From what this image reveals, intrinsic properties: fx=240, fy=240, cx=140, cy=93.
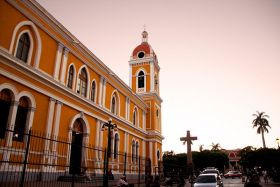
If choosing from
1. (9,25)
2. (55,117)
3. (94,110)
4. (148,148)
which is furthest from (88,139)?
(148,148)

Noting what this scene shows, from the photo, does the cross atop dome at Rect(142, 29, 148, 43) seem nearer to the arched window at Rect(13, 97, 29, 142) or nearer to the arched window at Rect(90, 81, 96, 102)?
the arched window at Rect(90, 81, 96, 102)

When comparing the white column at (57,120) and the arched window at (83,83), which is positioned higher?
the arched window at (83,83)

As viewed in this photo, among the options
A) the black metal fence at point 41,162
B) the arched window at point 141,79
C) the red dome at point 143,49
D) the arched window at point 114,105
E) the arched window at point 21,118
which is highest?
the red dome at point 143,49

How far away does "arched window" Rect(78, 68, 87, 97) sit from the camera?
66.9 feet

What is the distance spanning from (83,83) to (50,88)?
4765 mm

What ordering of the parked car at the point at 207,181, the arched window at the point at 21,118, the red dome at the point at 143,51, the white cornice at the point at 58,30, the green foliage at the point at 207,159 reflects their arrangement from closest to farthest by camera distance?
the arched window at the point at 21,118, the parked car at the point at 207,181, the white cornice at the point at 58,30, the red dome at the point at 143,51, the green foliage at the point at 207,159

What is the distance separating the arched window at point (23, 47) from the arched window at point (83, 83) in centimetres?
591

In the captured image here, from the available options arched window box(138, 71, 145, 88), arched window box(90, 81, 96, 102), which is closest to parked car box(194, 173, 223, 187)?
arched window box(90, 81, 96, 102)

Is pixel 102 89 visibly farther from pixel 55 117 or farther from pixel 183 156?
pixel 183 156

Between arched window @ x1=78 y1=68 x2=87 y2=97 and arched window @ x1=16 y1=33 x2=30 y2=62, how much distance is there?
233 inches

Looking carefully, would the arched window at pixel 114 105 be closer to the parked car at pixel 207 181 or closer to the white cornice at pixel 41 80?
the white cornice at pixel 41 80

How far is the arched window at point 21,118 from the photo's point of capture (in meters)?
13.8

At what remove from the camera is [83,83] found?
2083cm

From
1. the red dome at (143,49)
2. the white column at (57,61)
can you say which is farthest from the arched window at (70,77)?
the red dome at (143,49)
